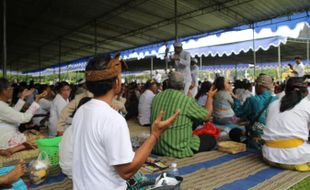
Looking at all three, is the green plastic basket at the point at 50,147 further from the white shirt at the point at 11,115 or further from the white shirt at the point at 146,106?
the white shirt at the point at 146,106

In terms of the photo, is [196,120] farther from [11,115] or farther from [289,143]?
[11,115]

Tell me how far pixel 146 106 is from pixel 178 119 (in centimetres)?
322

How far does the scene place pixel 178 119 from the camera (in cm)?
331

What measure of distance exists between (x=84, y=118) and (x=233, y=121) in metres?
4.99

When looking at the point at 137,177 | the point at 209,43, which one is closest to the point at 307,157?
the point at 137,177

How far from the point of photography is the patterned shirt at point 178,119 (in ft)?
10.7

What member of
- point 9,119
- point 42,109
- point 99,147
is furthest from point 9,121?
point 99,147

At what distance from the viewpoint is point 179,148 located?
3.48m

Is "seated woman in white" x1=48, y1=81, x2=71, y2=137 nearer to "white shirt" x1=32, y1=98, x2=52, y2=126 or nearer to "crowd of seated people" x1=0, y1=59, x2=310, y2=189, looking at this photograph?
"crowd of seated people" x1=0, y1=59, x2=310, y2=189

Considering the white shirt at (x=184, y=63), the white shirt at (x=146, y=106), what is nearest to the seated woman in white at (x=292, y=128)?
the white shirt at (x=184, y=63)

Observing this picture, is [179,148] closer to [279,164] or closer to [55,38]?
[279,164]

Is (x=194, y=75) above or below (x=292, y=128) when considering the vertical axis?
above

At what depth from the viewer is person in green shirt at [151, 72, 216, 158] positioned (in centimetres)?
326

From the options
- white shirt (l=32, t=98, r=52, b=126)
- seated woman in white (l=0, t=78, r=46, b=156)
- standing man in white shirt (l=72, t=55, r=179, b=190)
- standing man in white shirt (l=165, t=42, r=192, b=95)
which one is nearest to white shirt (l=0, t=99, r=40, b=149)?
seated woman in white (l=0, t=78, r=46, b=156)
